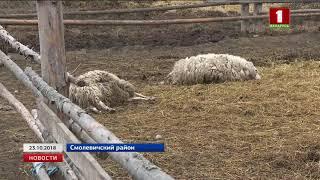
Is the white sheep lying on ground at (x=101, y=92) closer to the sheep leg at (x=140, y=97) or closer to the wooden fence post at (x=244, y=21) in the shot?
the sheep leg at (x=140, y=97)

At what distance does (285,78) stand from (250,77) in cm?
50

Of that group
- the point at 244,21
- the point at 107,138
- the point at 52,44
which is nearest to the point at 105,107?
the point at 52,44

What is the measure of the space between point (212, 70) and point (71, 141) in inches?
195

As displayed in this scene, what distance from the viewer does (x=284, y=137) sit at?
5387 mm

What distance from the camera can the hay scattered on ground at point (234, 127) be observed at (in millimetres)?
4586

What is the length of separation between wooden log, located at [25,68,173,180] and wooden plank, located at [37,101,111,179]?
0.11 meters

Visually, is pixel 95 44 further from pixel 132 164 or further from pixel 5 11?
pixel 132 164

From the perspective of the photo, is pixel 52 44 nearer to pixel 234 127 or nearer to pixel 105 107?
pixel 234 127

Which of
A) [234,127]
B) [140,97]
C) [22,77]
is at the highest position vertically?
[22,77]

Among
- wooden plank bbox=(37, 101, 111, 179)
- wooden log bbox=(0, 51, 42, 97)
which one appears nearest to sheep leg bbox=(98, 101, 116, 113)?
wooden log bbox=(0, 51, 42, 97)

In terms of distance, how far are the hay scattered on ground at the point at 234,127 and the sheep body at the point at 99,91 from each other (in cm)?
23

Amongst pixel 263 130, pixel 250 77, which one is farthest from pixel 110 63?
pixel 263 130

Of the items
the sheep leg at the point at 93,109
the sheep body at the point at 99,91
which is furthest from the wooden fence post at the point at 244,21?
the sheep leg at the point at 93,109

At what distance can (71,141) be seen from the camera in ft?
10.9
